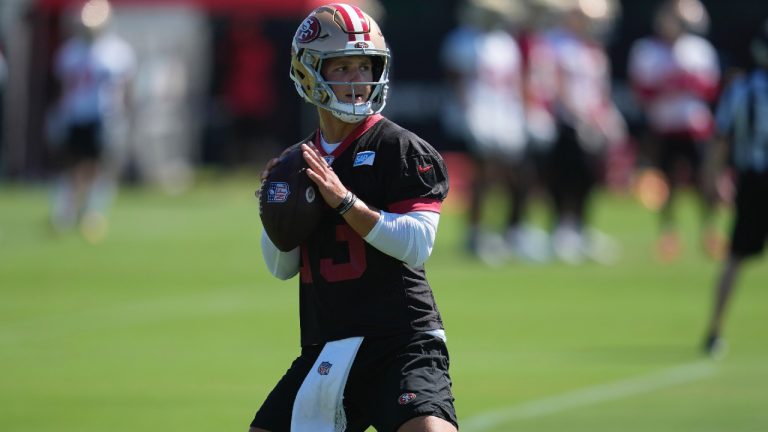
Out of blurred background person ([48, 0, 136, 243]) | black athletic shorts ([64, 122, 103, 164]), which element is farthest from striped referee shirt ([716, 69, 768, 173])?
black athletic shorts ([64, 122, 103, 164])

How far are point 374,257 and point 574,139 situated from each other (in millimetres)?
12018

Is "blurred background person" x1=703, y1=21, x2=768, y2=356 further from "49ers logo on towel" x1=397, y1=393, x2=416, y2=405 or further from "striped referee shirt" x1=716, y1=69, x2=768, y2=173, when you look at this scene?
"49ers logo on towel" x1=397, y1=393, x2=416, y2=405

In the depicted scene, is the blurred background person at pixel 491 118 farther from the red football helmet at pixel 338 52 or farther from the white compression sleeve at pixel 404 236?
the white compression sleeve at pixel 404 236

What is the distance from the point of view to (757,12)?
27125 millimetres

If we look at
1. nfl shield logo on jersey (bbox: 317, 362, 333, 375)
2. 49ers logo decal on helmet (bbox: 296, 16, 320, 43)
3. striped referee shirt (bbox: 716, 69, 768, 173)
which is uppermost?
49ers logo decal on helmet (bbox: 296, 16, 320, 43)

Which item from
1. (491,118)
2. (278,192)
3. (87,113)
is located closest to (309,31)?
(278,192)

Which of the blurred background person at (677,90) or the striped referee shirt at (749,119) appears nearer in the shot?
the striped referee shirt at (749,119)

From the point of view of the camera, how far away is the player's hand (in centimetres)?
548

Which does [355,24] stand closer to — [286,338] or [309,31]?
[309,31]

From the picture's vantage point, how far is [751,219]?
422 inches

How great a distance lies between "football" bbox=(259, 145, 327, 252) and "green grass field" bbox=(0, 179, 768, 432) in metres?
3.05

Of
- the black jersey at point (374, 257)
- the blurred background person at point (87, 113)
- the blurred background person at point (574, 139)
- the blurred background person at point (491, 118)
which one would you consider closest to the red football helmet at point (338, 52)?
the black jersey at point (374, 257)

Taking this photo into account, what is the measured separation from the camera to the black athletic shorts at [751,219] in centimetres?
1069

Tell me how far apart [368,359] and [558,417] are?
351 centimetres
